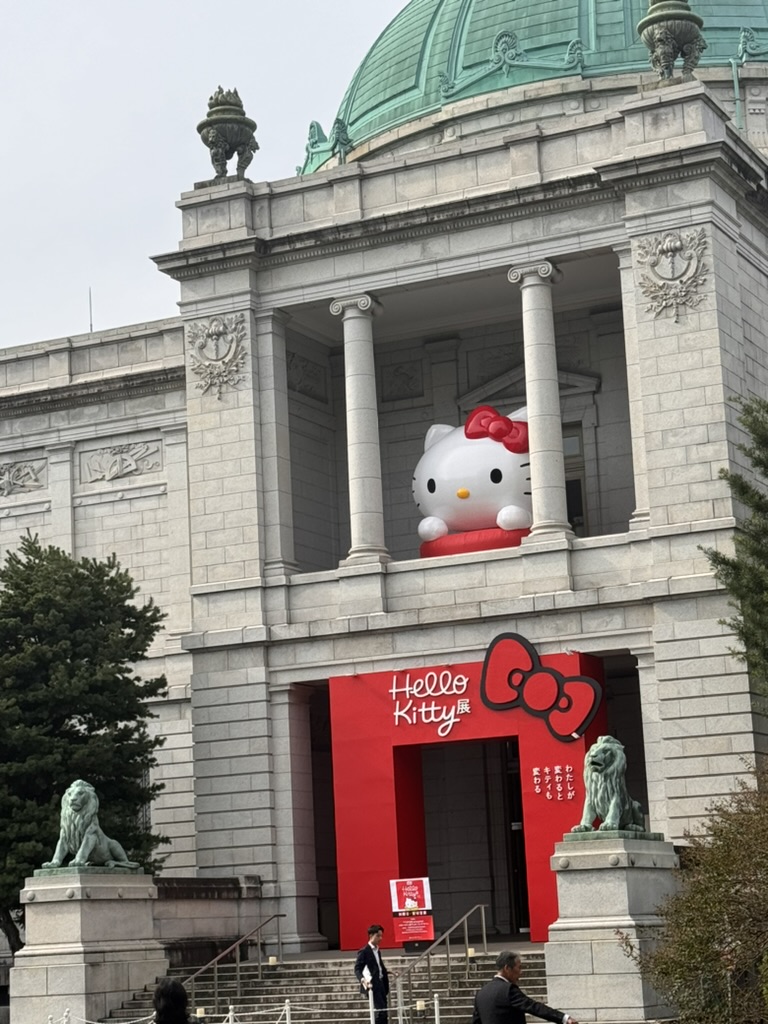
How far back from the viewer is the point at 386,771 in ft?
112

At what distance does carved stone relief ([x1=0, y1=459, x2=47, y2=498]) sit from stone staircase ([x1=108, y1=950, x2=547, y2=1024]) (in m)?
15.9

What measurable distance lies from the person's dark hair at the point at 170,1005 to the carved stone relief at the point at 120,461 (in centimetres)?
2969

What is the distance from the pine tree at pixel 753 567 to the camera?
28469 millimetres

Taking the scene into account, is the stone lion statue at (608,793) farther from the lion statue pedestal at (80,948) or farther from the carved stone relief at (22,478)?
the carved stone relief at (22,478)

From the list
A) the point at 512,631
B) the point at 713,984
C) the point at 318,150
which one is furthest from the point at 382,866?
the point at 318,150

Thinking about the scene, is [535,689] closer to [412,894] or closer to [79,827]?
[412,894]

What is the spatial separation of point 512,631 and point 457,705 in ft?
5.64

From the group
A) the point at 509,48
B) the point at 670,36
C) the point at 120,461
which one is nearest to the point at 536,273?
the point at 670,36

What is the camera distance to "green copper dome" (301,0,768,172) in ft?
151

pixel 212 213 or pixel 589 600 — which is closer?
pixel 589 600

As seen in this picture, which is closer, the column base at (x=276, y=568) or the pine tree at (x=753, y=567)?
the pine tree at (x=753, y=567)

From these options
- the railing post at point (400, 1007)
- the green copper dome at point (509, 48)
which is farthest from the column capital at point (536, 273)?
the railing post at point (400, 1007)

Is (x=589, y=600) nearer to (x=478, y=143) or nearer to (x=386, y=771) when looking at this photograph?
(x=386, y=771)

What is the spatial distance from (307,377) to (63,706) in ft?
31.7
